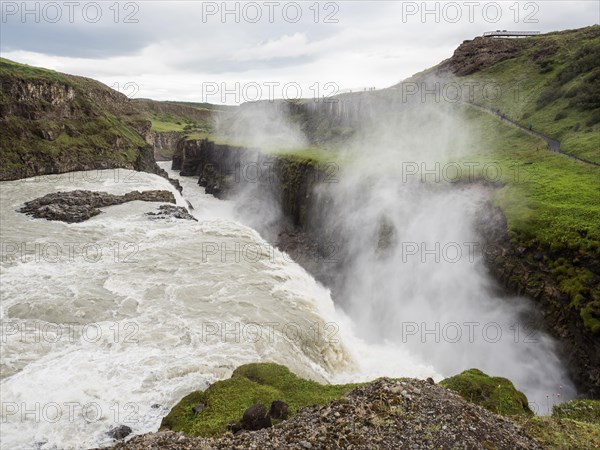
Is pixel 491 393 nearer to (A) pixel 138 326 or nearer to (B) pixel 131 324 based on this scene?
(A) pixel 138 326

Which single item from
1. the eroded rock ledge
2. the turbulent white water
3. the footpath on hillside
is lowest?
the turbulent white water

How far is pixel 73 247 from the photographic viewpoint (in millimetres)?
35375

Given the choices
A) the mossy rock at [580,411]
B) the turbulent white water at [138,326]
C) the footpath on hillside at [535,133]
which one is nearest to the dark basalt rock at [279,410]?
the turbulent white water at [138,326]

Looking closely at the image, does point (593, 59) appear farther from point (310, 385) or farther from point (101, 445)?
point (101, 445)

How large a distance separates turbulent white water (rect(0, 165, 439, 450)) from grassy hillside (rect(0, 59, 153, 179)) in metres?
29.4

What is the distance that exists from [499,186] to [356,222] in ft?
42.3

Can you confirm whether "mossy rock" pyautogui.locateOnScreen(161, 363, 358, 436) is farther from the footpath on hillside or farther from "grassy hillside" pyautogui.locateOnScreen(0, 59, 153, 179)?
"grassy hillside" pyautogui.locateOnScreen(0, 59, 153, 179)

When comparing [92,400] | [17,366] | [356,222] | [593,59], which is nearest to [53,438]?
[92,400]

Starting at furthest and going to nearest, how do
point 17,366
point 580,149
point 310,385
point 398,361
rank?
point 580,149, point 398,361, point 17,366, point 310,385

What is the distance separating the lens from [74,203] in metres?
47.9

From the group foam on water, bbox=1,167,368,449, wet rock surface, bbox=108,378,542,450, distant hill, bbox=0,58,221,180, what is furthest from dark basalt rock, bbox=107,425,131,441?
distant hill, bbox=0,58,221,180

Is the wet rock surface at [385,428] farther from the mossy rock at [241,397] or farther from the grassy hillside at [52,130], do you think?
the grassy hillside at [52,130]

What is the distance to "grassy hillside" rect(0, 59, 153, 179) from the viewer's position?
208 ft

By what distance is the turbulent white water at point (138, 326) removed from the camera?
16219 millimetres
